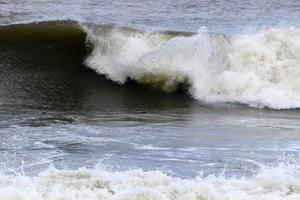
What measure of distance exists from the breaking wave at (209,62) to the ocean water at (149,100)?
0.08 feet

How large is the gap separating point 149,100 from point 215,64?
5.83 ft

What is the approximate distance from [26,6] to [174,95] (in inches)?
292

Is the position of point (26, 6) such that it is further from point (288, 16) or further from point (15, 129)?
point (15, 129)

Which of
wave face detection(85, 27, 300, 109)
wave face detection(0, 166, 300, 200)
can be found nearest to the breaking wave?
wave face detection(85, 27, 300, 109)

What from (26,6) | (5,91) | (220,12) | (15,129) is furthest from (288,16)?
(15,129)

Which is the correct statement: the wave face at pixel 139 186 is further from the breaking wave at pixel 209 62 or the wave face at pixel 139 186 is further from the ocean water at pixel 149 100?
the breaking wave at pixel 209 62

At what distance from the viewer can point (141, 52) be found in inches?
533

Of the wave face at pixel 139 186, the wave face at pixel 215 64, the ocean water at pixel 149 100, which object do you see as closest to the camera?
the wave face at pixel 139 186

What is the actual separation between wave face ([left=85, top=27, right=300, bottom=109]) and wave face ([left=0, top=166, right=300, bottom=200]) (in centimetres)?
490

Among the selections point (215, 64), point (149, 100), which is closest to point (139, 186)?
point (149, 100)

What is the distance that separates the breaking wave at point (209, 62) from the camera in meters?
12.0

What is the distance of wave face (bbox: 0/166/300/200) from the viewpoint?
622 cm

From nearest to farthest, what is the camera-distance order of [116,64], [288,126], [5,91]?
[288,126] < [5,91] < [116,64]

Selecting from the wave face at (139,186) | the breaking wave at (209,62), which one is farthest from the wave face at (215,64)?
the wave face at (139,186)
